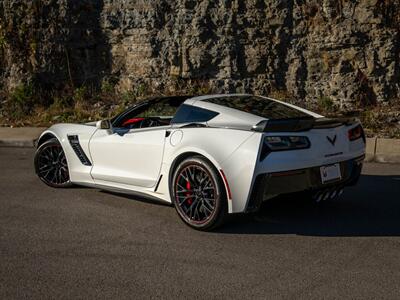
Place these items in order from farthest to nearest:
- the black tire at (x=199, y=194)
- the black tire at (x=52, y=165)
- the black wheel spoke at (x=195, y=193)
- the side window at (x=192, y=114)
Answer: the black tire at (x=52, y=165) < the side window at (x=192, y=114) < the black wheel spoke at (x=195, y=193) < the black tire at (x=199, y=194)

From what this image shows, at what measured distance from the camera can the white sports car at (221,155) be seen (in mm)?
4914

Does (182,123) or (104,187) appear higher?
(182,123)

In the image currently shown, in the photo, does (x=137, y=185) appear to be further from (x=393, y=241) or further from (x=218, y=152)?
(x=393, y=241)

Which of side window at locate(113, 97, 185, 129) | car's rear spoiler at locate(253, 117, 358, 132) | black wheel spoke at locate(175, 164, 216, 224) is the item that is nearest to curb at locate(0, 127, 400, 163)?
car's rear spoiler at locate(253, 117, 358, 132)

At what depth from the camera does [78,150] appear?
22.2 feet

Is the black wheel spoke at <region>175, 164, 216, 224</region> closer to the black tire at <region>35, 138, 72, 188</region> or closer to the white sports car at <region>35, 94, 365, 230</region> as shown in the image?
the white sports car at <region>35, 94, 365, 230</region>

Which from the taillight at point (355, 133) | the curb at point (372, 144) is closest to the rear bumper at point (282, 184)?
the taillight at point (355, 133)

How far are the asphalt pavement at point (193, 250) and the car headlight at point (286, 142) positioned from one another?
82cm

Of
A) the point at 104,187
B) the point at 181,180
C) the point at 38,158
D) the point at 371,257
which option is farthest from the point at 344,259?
the point at 38,158

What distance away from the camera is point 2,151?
1091cm

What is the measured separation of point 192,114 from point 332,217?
5.84 ft

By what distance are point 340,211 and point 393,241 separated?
3.62 feet

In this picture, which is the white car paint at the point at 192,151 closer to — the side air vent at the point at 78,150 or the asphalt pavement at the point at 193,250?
the side air vent at the point at 78,150

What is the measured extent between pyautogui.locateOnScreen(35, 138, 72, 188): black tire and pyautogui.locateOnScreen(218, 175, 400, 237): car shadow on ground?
2.63 meters
